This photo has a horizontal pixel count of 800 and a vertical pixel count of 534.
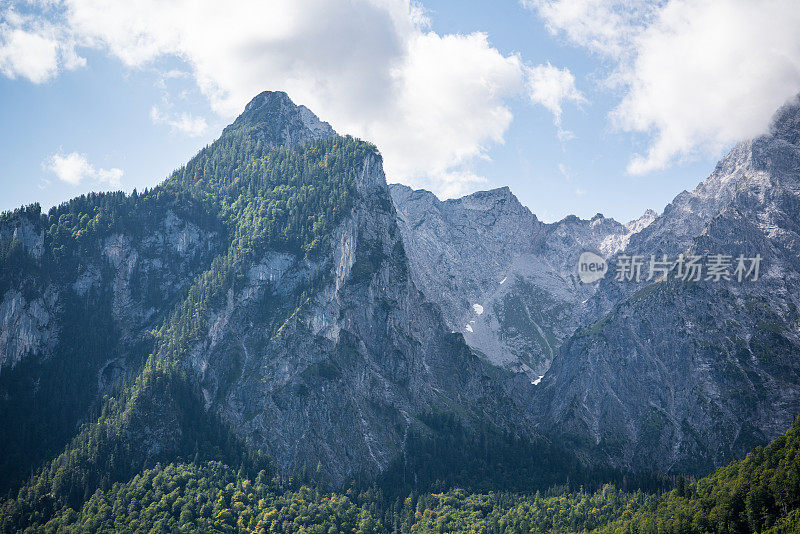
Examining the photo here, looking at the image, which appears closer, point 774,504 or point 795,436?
point 774,504

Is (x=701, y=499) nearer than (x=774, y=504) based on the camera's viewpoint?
No

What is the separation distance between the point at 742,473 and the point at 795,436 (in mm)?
18838

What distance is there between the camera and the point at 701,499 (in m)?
197

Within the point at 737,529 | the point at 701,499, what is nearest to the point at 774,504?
the point at 737,529

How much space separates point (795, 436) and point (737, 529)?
37587mm

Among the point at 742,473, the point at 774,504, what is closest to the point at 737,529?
the point at 774,504

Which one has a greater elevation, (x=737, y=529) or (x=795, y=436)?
(x=795, y=436)

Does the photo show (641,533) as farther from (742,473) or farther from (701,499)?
(742,473)

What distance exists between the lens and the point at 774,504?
175 metres

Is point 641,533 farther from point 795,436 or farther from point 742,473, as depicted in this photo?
point 795,436

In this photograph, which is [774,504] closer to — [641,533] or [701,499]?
[701,499]

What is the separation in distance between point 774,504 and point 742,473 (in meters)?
22.8

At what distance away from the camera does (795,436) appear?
634ft

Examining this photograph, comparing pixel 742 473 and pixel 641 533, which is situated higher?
pixel 742 473
